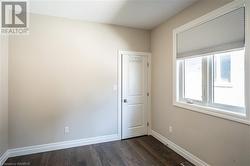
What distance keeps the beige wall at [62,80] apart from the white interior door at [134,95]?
0.25 metres

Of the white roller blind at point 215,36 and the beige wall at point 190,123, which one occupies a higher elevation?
the white roller blind at point 215,36

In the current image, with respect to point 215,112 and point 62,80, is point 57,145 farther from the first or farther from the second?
point 215,112

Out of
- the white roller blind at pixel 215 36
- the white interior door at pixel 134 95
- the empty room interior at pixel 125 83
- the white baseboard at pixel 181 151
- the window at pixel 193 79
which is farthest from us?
the white interior door at pixel 134 95

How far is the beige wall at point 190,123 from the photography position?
1826mm

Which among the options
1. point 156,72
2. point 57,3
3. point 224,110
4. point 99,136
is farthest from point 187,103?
point 57,3

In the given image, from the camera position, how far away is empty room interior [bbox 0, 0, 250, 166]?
78.7 inches

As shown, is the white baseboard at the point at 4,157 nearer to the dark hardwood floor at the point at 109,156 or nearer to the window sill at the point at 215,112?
the dark hardwood floor at the point at 109,156

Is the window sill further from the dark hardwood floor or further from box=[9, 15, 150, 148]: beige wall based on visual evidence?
box=[9, 15, 150, 148]: beige wall

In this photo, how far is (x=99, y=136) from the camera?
325cm

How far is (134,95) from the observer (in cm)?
357

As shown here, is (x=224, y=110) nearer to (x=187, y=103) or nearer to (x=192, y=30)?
(x=187, y=103)

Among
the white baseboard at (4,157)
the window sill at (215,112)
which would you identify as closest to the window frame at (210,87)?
the window sill at (215,112)

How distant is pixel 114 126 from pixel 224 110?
2.27 meters

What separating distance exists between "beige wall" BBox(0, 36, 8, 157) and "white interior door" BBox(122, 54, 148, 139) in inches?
89.9
